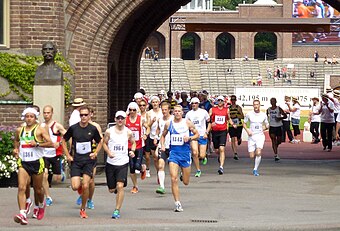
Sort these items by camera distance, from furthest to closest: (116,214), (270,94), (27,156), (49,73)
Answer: (270,94) → (49,73) → (116,214) → (27,156)

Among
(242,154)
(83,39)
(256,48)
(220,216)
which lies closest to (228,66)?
(256,48)

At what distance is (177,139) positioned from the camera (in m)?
16.7

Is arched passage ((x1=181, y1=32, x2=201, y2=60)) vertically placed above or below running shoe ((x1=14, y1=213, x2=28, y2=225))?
above

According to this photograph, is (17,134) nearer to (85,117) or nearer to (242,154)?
(85,117)

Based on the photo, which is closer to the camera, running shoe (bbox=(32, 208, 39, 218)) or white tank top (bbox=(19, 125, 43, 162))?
white tank top (bbox=(19, 125, 43, 162))

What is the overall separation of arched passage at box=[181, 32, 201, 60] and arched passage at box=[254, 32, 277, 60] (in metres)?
5.63

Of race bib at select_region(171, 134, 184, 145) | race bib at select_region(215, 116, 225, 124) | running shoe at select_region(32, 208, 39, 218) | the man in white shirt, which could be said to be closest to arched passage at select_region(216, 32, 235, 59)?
race bib at select_region(215, 116, 225, 124)

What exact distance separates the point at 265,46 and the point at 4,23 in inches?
3250

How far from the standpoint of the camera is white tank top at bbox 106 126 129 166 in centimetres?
1546

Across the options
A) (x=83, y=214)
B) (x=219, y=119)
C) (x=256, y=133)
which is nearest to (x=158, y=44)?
(x=219, y=119)

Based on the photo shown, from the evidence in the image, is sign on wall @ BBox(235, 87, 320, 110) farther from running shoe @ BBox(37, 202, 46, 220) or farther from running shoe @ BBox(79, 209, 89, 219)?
running shoe @ BBox(37, 202, 46, 220)

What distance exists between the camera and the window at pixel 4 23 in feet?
69.1

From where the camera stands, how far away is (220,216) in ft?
51.1

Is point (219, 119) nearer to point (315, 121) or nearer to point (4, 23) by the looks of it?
point (4, 23)
